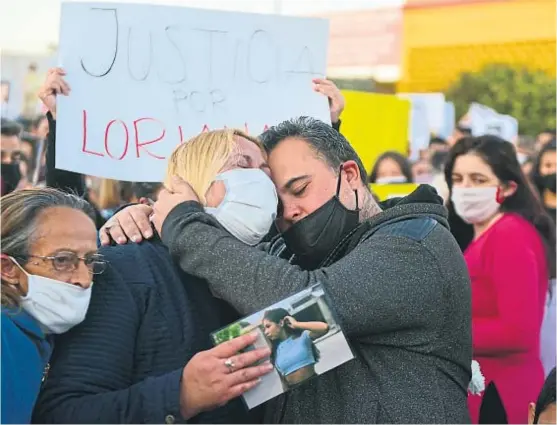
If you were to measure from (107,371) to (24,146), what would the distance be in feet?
18.1

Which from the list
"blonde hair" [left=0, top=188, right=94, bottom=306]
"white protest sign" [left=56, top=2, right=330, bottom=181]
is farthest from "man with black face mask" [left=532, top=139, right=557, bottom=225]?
"blonde hair" [left=0, top=188, right=94, bottom=306]

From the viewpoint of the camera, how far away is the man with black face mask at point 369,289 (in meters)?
1.97

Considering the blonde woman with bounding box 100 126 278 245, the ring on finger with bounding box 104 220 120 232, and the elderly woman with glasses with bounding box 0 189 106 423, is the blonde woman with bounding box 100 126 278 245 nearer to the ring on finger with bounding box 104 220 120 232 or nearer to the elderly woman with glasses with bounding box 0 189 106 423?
the ring on finger with bounding box 104 220 120 232

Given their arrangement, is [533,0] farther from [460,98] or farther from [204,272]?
[204,272]

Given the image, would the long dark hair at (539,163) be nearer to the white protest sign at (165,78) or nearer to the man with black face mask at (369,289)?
the white protest sign at (165,78)

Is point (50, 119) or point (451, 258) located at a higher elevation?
point (50, 119)

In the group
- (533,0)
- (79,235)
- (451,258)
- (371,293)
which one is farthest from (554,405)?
(533,0)

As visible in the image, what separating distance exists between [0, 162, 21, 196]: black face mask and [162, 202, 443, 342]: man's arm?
2.74 metres

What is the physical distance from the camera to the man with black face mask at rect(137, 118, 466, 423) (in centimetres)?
197

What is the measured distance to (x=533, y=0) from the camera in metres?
36.6

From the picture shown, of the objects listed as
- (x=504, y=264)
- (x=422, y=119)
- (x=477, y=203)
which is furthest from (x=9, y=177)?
(x=422, y=119)

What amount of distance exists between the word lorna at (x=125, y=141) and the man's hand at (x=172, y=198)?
81 cm

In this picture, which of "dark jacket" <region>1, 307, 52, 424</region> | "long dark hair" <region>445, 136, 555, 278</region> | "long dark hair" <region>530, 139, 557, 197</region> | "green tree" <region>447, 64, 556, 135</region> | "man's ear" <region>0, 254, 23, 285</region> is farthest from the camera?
"green tree" <region>447, 64, 556, 135</region>

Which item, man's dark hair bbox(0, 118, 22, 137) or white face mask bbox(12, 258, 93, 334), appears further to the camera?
man's dark hair bbox(0, 118, 22, 137)
